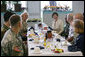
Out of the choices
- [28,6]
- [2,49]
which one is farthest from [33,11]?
[2,49]

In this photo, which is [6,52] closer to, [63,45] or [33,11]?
[63,45]

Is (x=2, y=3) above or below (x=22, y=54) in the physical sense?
above

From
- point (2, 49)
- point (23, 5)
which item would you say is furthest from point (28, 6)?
point (2, 49)

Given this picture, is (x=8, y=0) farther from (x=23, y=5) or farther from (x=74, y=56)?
(x=74, y=56)

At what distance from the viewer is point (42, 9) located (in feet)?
29.8

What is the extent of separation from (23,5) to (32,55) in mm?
6596

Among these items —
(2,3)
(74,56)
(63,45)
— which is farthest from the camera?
(2,3)

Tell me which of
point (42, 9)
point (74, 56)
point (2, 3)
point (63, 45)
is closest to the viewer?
point (74, 56)

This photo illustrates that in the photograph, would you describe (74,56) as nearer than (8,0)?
Yes

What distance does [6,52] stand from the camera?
2729 millimetres

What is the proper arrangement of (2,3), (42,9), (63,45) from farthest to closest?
1. (42,9)
2. (2,3)
3. (63,45)

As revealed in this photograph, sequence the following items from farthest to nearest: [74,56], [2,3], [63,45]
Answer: [2,3] < [63,45] < [74,56]

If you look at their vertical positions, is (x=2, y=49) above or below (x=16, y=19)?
below

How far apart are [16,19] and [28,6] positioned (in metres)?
6.27
